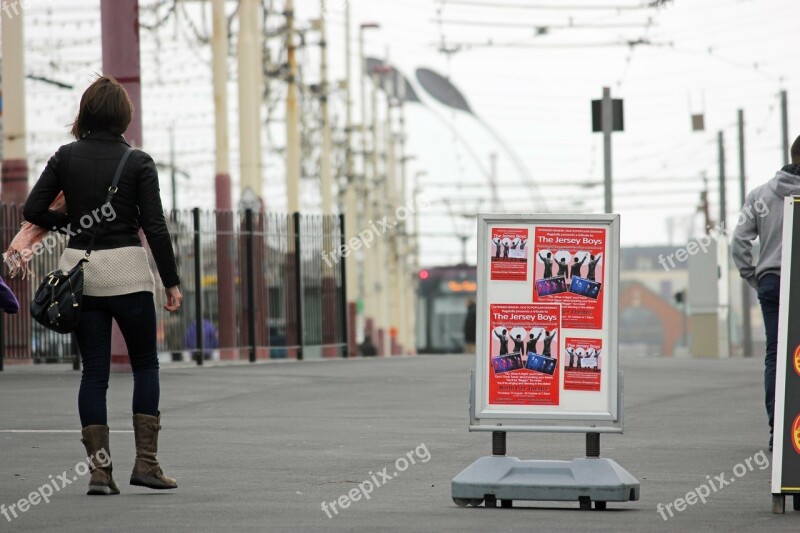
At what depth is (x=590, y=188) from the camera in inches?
2840

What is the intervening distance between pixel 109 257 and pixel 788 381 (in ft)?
10.7

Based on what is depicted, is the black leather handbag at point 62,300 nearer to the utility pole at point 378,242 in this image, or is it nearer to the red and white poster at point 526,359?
the red and white poster at point 526,359

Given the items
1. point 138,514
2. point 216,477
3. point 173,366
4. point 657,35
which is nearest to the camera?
point 138,514

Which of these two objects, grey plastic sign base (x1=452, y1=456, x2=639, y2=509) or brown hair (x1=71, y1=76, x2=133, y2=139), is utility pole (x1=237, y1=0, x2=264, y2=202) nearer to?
brown hair (x1=71, y1=76, x2=133, y2=139)

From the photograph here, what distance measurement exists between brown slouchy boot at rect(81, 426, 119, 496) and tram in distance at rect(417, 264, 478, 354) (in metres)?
51.5

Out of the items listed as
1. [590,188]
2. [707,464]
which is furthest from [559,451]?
[590,188]

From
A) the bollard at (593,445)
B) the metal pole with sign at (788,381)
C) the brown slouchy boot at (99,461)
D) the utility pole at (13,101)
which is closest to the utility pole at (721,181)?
the utility pole at (13,101)

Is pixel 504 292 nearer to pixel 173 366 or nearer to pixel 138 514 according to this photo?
pixel 138 514

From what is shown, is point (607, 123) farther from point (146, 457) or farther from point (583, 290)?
point (146, 457)

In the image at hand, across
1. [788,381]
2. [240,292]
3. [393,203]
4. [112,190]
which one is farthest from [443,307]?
[788,381]

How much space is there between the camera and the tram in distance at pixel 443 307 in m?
60.2

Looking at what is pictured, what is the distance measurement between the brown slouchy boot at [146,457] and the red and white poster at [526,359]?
65.5 inches

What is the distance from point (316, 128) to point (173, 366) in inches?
1337

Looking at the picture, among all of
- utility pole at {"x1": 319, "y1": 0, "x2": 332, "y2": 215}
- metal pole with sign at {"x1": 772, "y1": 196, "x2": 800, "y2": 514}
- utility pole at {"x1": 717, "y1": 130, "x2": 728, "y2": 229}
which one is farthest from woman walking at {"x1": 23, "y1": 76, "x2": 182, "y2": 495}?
utility pole at {"x1": 717, "y1": 130, "x2": 728, "y2": 229}
